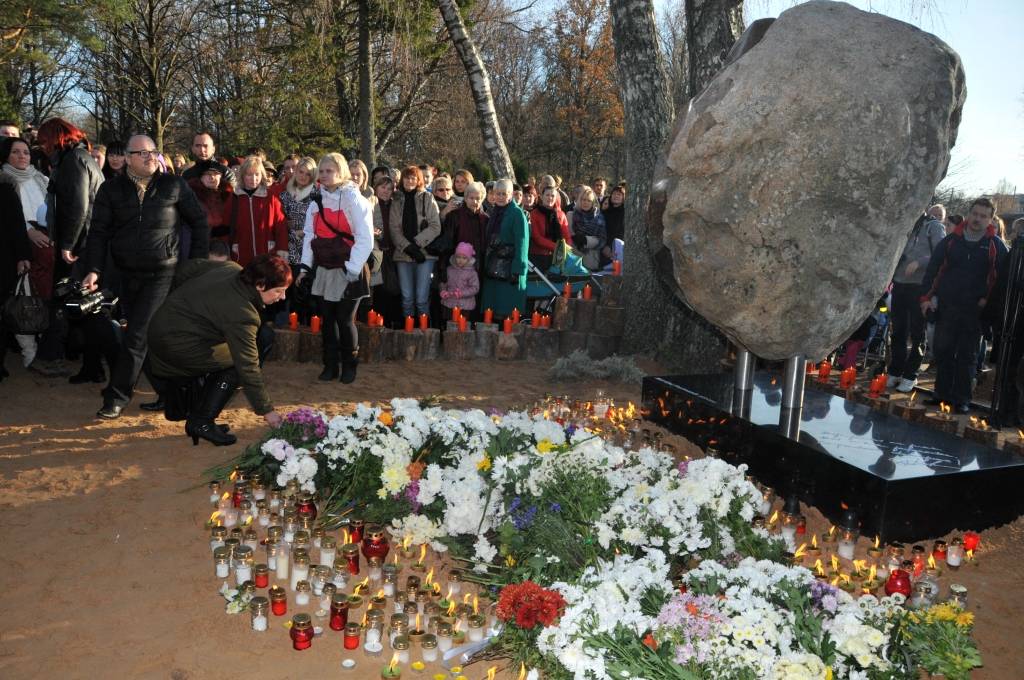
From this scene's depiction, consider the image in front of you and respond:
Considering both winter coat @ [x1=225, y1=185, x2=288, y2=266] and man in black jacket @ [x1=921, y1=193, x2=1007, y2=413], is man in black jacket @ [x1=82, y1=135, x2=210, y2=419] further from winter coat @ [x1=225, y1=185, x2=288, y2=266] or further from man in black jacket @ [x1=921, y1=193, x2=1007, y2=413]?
man in black jacket @ [x1=921, y1=193, x2=1007, y2=413]

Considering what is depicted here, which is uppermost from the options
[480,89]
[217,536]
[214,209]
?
[480,89]

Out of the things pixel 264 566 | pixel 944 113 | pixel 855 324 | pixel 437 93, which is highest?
pixel 437 93

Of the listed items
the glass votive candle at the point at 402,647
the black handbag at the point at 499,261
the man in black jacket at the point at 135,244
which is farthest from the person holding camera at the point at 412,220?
the glass votive candle at the point at 402,647

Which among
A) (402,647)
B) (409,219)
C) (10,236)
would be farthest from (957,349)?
(10,236)

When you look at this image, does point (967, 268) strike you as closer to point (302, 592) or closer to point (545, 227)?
point (545, 227)

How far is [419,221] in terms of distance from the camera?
8156mm

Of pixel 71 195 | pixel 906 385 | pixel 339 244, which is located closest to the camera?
pixel 71 195

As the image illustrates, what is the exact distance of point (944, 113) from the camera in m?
4.21

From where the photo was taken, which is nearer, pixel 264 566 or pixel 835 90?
pixel 264 566

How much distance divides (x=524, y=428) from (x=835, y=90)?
2446 mm

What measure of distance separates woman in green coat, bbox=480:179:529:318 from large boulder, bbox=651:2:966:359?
3.71m

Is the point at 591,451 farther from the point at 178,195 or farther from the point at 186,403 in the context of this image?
the point at 178,195

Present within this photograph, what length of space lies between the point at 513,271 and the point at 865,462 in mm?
4636

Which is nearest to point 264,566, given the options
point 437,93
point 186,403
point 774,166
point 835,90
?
point 186,403
